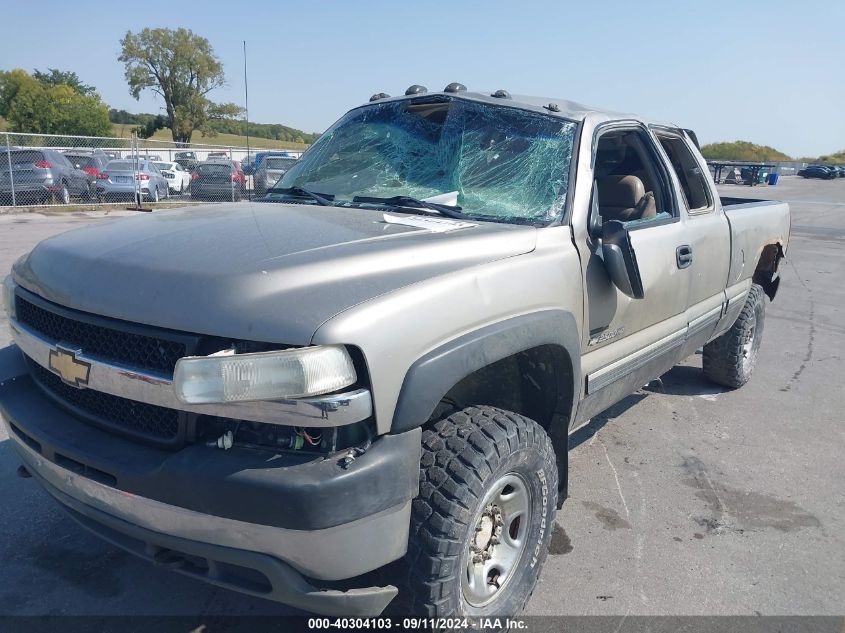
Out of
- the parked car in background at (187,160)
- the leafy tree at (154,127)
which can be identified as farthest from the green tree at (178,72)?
the parked car in background at (187,160)

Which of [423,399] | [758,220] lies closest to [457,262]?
[423,399]

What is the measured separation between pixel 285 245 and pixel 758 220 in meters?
4.00

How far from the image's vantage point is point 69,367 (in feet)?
7.46

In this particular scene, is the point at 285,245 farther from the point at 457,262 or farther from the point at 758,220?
the point at 758,220

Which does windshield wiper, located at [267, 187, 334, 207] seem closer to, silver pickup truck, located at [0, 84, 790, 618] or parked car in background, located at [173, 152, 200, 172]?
silver pickup truck, located at [0, 84, 790, 618]

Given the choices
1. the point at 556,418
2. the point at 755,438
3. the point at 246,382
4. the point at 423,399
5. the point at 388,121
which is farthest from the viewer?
the point at 755,438

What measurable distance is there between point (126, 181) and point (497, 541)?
1980 cm

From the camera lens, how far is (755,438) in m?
4.66

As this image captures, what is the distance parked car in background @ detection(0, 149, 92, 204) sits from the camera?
1720 cm

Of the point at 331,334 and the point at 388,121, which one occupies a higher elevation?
the point at 388,121

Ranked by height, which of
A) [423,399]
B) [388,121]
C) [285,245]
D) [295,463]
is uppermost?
[388,121]

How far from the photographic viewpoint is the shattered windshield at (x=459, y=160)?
3.15 meters

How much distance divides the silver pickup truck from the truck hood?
0.03 ft

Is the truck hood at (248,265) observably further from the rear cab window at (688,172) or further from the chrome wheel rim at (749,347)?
the chrome wheel rim at (749,347)
